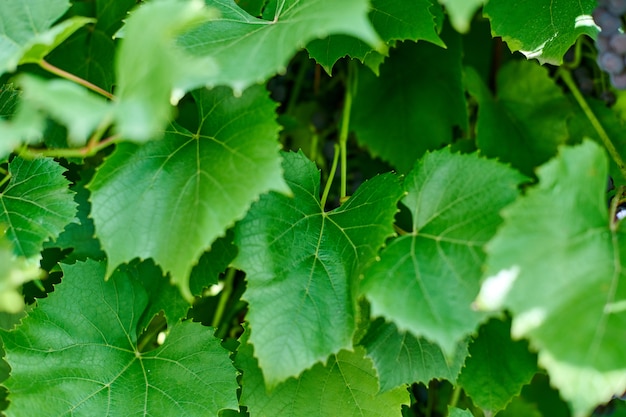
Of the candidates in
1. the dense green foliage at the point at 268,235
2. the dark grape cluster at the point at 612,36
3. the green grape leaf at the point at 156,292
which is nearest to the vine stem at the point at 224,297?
the dense green foliage at the point at 268,235

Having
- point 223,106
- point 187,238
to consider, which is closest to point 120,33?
point 223,106

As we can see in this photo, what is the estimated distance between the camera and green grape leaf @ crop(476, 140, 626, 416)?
0.65 meters

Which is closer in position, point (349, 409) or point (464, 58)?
point (349, 409)

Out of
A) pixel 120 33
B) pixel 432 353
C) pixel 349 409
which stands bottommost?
pixel 349 409

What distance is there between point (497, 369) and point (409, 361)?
0.64 ft

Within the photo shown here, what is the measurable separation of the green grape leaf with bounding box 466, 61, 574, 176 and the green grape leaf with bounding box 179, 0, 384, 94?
533 mm

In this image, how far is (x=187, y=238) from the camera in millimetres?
769

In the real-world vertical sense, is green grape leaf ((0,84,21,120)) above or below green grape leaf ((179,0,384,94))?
below

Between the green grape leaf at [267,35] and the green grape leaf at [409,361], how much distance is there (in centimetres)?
39

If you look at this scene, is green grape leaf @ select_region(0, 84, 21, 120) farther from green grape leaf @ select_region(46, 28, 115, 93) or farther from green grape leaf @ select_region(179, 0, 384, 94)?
green grape leaf @ select_region(179, 0, 384, 94)

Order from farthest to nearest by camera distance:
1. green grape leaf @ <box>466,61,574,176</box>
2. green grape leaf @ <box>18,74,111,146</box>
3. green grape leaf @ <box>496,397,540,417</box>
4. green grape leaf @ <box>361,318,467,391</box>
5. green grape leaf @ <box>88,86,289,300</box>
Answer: green grape leaf @ <box>496,397,540,417</box>, green grape leaf @ <box>466,61,574,176</box>, green grape leaf @ <box>361,318,467,391</box>, green grape leaf @ <box>88,86,289,300</box>, green grape leaf @ <box>18,74,111,146</box>

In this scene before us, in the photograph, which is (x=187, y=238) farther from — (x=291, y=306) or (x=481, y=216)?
(x=481, y=216)

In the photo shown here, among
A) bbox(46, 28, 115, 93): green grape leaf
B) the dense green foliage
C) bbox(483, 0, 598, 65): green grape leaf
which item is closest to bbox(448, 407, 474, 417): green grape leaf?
the dense green foliage

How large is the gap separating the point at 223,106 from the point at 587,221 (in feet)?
1.49
